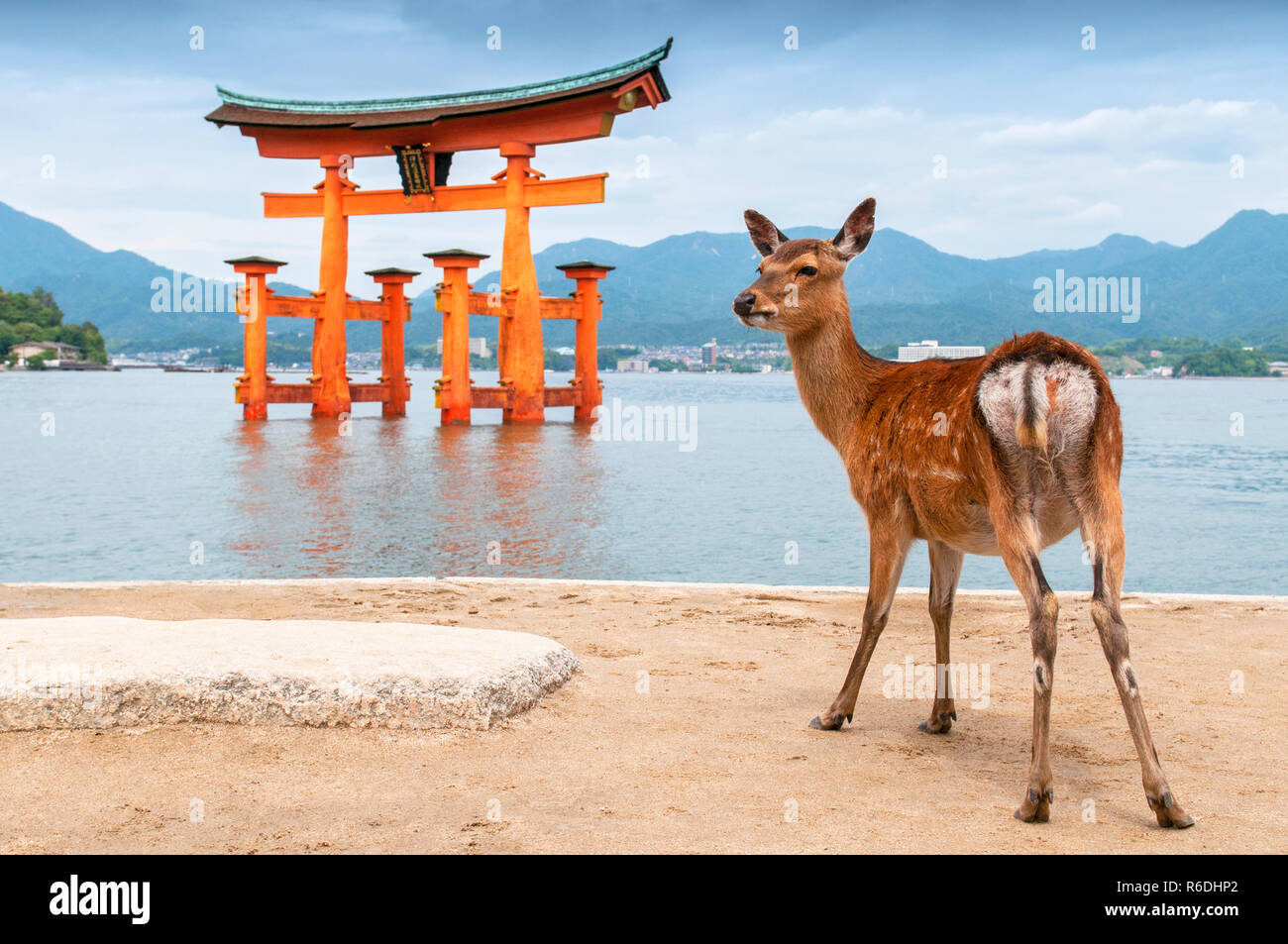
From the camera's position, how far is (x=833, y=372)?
17.8ft

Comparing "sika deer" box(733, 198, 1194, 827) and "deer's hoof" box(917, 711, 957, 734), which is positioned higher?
"sika deer" box(733, 198, 1194, 827)

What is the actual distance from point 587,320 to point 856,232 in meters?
28.7

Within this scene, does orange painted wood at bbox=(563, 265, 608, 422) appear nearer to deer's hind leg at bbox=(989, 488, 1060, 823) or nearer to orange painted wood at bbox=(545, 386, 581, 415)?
orange painted wood at bbox=(545, 386, 581, 415)

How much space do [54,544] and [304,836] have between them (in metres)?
13.7

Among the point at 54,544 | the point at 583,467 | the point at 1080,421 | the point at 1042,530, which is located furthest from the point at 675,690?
the point at 583,467

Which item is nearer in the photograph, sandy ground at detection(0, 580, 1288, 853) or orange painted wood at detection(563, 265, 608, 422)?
sandy ground at detection(0, 580, 1288, 853)

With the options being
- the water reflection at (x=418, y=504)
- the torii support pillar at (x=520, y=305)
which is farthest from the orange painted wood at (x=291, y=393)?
the torii support pillar at (x=520, y=305)

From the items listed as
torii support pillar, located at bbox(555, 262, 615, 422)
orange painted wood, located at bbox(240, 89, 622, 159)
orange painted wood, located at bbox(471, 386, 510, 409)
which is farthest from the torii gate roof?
orange painted wood, located at bbox(471, 386, 510, 409)

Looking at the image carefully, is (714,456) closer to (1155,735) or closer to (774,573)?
(774,573)

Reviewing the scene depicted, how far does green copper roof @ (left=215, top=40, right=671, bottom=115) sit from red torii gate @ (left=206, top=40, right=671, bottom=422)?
3cm

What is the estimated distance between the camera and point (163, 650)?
5.01 meters

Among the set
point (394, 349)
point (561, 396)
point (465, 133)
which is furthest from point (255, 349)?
point (465, 133)

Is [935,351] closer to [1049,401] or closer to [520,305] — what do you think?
[1049,401]

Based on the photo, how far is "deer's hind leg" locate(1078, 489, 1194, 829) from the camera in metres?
3.87
